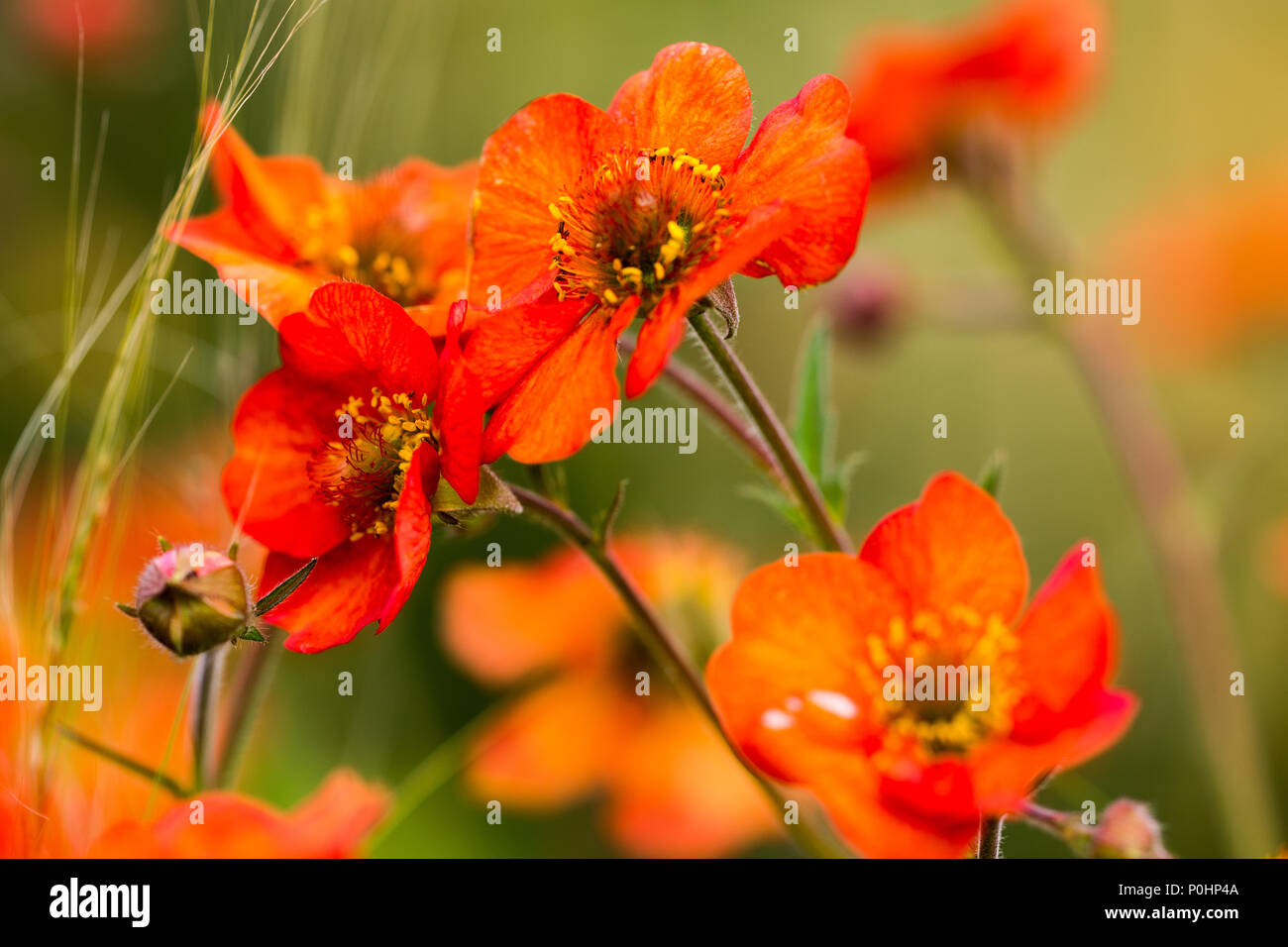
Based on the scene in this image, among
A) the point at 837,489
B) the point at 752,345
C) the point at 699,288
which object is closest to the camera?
the point at 699,288

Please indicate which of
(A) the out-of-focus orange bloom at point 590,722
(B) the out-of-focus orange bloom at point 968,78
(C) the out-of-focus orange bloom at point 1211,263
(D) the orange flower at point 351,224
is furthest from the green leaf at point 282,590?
(C) the out-of-focus orange bloom at point 1211,263

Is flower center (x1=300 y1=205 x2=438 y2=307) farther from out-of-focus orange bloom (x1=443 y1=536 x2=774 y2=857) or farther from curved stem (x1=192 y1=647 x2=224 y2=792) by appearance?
out-of-focus orange bloom (x1=443 y1=536 x2=774 y2=857)

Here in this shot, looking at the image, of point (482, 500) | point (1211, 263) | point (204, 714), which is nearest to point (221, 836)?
point (204, 714)

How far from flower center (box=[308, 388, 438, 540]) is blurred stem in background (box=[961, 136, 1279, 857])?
0.52 m

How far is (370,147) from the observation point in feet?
1.90

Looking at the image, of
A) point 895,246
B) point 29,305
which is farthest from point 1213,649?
point 29,305

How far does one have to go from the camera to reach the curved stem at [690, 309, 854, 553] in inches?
14.9

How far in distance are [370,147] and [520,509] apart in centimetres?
26

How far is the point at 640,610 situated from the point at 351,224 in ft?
0.64

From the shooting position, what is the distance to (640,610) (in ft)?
1.43

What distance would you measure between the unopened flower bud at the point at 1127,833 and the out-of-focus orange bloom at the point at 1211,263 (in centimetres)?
99

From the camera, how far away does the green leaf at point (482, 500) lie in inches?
15.2

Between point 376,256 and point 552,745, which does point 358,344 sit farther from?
point 552,745
